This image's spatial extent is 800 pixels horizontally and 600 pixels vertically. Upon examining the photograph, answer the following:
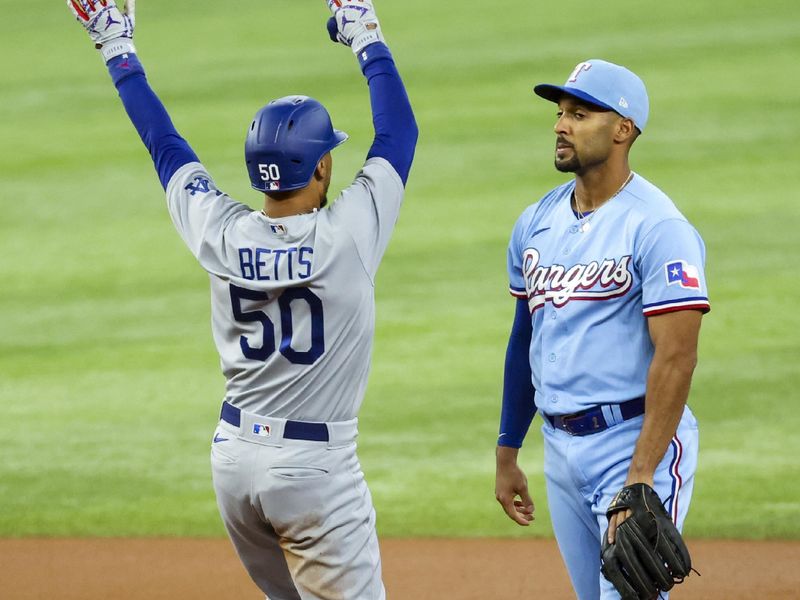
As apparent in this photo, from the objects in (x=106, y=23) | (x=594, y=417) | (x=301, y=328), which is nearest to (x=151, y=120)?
(x=106, y=23)

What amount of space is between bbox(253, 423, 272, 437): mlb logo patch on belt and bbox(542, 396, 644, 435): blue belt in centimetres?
76

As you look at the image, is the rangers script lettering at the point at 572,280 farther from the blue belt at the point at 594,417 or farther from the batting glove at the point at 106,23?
the batting glove at the point at 106,23

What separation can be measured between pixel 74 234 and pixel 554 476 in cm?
775

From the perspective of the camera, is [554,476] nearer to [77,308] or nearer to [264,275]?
[264,275]

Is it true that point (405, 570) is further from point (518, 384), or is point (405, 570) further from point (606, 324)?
point (606, 324)

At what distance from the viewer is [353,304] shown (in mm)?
3379

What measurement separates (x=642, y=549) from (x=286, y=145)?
1316mm

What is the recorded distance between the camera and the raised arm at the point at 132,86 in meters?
3.67

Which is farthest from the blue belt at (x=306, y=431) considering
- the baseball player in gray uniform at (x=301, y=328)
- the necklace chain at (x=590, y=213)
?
the necklace chain at (x=590, y=213)

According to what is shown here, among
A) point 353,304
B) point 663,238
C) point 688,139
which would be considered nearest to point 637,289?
point 663,238

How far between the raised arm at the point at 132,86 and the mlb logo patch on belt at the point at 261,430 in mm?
721

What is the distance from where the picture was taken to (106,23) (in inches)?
151

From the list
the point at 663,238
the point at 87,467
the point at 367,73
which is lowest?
the point at 87,467

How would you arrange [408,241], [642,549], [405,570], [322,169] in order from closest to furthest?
[642,549], [322,169], [405,570], [408,241]
